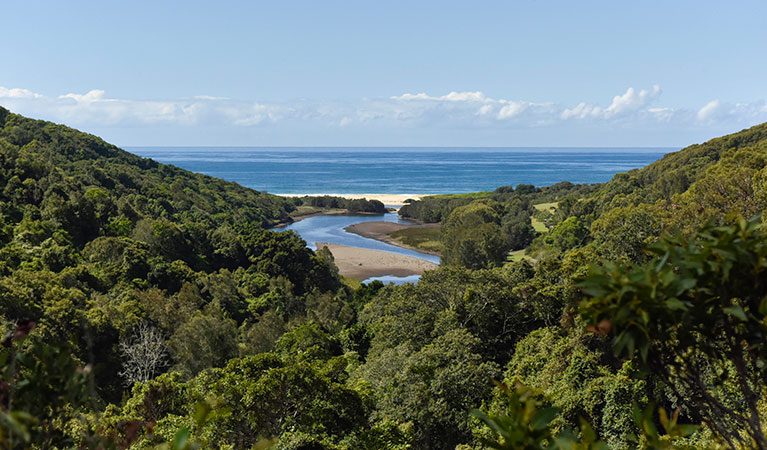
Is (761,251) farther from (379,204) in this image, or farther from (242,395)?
(379,204)

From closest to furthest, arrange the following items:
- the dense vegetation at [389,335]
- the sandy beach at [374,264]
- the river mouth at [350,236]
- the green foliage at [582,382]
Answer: the dense vegetation at [389,335] → the green foliage at [582,382] → the river mouth at [350,236] → the sandy beach at [374,264]

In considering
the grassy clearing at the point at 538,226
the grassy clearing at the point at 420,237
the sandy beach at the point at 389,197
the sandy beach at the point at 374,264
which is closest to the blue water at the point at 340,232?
the grassy clearing at the point at 420,237

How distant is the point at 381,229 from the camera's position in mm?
90750

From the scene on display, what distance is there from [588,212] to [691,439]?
59.0 metres

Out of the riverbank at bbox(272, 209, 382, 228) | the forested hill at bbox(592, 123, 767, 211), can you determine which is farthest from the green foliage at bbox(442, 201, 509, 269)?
the riverbank at bbox(272, 209, 382, 228)

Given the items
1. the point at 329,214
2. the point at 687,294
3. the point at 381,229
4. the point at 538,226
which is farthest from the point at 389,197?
the point at 687,294

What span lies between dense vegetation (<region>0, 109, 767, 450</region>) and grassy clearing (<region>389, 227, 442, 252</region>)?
644 inches

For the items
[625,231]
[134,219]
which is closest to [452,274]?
[625,231]

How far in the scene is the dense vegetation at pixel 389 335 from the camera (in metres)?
3.32

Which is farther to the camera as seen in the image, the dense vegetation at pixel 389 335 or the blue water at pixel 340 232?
the blue water at pixel 340 232

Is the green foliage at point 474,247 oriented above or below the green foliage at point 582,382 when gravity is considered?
below

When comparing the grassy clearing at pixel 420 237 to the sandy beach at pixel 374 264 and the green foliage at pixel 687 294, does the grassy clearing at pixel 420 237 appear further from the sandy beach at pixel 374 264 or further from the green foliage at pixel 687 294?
the green foliage at pixel 687 294

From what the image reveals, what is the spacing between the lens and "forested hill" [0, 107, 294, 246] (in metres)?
49.4

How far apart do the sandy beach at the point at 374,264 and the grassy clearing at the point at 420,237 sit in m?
7.69
